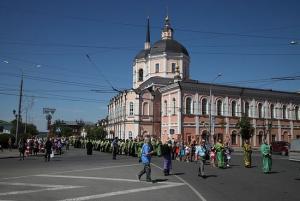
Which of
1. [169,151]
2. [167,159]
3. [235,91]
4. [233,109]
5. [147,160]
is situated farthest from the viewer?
[233,109]

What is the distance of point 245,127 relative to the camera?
59.2 meters

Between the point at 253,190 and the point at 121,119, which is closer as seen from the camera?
the point at 253,190

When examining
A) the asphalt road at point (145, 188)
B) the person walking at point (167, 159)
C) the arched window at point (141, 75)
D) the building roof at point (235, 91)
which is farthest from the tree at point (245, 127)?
the asphalt road at point (145, 188)

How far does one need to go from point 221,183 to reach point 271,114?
182 feet

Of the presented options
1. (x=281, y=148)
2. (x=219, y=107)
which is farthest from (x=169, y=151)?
(x=219, y=107)

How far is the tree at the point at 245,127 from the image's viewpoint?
194ft

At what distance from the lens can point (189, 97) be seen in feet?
194

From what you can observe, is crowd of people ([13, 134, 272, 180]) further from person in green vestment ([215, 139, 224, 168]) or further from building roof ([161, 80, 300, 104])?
building roof ([161, 80, 300, 104])

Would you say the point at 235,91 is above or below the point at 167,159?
above

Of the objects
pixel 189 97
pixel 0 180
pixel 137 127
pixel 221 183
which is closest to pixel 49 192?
pixel 0 180

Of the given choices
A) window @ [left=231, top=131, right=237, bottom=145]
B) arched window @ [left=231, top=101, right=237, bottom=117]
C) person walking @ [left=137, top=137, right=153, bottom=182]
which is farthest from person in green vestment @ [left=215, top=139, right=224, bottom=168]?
arched window @ [left=231, top=101, right=237, bottom=117]

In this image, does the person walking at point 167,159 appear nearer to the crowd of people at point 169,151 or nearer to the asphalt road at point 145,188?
the crowd of people at point 169,151

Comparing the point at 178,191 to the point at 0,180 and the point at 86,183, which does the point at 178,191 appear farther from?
the point at 0,180

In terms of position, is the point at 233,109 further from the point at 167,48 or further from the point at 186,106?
the point at 167,48
